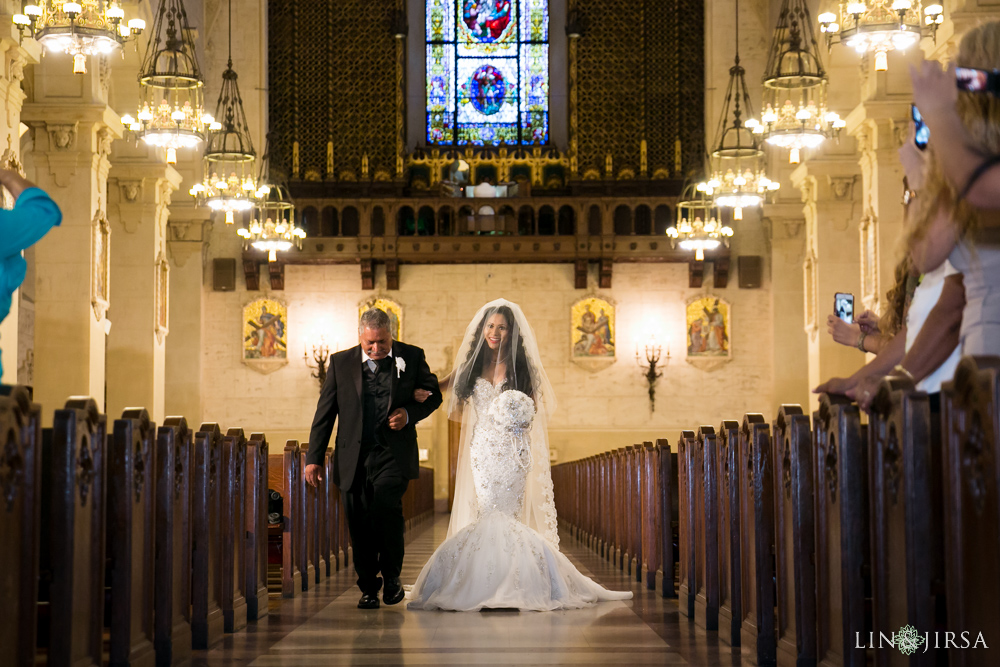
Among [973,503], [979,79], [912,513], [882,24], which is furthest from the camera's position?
[882,24]

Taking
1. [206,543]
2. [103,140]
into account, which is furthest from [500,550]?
[103,140]

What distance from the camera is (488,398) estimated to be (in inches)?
297

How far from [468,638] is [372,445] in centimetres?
175

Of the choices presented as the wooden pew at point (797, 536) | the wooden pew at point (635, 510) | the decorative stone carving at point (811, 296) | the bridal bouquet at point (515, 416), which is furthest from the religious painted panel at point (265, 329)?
the wooden pew at point (797, 536)

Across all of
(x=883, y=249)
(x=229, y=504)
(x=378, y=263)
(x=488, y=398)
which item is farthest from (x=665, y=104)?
(x=229, y=504)

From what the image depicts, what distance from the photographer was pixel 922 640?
3.26 metres

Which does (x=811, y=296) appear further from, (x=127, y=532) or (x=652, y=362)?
(x=127, y=532)

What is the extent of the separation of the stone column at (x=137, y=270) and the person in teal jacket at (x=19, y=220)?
15.0m

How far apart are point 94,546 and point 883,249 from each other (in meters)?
13.0

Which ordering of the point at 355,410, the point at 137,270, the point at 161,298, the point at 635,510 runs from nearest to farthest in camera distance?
the point at 355,410 < the point at 635,510 < the point at 137,270 < the point at 161,298

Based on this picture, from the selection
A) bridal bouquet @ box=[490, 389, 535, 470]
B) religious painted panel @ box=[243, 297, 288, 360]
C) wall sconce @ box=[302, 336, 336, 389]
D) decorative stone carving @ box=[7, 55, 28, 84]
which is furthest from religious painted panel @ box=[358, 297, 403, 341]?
bridal bouquet @ box=[490, 389, 535, 470]

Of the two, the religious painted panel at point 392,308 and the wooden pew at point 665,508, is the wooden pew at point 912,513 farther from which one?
the religious painted panel at point 392,308

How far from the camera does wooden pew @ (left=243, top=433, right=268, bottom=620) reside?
6.68 meters

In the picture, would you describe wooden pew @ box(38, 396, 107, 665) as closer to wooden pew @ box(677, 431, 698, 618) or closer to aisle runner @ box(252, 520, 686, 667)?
aisle runner @ box(252, 520, 686, 667)
